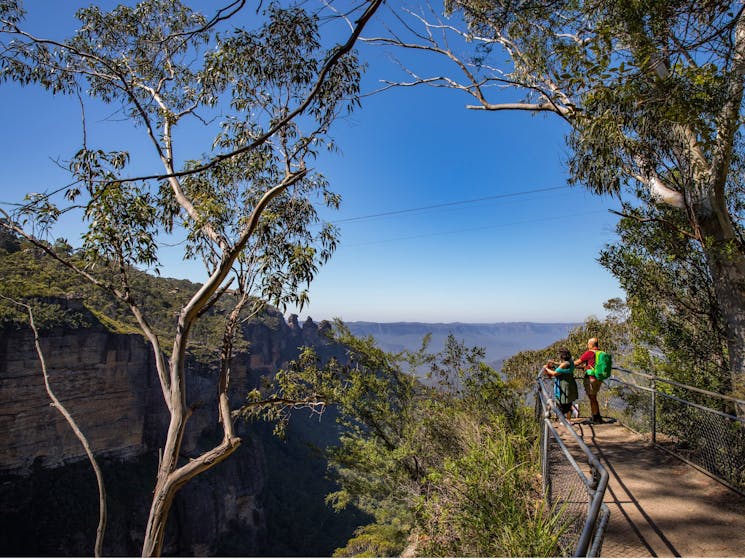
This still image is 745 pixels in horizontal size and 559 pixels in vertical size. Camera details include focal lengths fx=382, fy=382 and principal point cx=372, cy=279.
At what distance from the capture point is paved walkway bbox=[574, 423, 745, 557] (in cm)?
281

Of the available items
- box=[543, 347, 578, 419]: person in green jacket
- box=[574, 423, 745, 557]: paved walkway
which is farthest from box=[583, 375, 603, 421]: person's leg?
box=[574, 423, 745, 557]: paved walkway

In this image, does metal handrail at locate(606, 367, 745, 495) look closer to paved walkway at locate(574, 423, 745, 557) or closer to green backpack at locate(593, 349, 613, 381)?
paved walkway at locate(574, 423, 745, 557)

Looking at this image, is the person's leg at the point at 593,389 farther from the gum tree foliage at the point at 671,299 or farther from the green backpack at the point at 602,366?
the gum tree foliage at the point at 671,299

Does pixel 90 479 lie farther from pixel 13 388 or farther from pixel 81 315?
pixel 81 315

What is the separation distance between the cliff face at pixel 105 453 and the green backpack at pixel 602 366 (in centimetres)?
2022

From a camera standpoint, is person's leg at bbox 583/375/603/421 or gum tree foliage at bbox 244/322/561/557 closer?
gum tree foliage at bbox 244/322/561/557

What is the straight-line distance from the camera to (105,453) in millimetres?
31984

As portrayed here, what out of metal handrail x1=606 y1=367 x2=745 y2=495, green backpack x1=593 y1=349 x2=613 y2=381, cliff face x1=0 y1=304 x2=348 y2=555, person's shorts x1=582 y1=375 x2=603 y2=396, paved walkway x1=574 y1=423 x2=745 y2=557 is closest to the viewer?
paved walkway x1=574 y1=423 x2=745 y2=557

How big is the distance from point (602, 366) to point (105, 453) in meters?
39.3

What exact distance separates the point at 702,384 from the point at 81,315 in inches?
1462

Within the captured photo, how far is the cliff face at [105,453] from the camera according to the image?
1073 inches

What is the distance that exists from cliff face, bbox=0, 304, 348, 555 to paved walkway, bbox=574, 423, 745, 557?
69.5 feet

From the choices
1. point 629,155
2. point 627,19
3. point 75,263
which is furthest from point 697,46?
point 75,263

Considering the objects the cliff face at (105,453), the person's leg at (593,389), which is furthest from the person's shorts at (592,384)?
the cliff face at (105,453)
